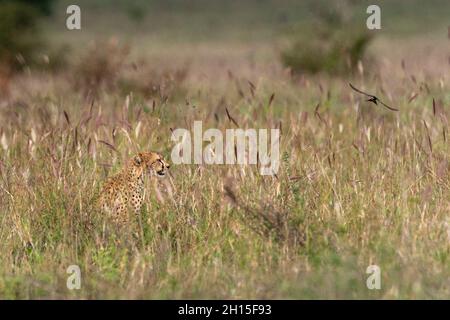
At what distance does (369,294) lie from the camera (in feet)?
16.1

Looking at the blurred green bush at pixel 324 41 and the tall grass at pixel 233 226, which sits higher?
the blurred green bush at pixel 324 41

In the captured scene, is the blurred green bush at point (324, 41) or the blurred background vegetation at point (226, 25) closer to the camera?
the blurred green bush at point (324, 41)

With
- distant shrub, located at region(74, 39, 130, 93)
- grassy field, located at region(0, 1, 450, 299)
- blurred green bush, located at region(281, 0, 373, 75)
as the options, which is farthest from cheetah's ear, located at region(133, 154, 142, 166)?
blurred green bush, located at region(281, 0, 373, 75)

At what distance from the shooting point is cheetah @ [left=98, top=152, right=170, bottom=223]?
6.05 meters

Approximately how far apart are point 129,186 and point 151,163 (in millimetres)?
222

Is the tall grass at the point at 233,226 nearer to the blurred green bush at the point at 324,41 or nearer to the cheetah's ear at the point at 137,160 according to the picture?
the cheetah's ear at the point at 137,160

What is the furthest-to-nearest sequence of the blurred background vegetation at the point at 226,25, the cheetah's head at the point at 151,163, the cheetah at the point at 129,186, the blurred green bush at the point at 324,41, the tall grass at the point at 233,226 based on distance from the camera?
the blurred background vegetation at the point at 226,25 → the blurred green bush at the point at 324,41 → the cheetah's head at the point at 151,163 → the cheetah at the point at 129,186 → the tall grass at the point at 233,226

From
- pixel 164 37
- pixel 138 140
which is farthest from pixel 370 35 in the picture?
pixel 164 37

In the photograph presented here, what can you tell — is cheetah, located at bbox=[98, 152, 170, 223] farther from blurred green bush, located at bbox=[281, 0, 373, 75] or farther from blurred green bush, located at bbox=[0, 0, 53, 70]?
blurred green bush, located at bbox=[0, 0, 53, 70]

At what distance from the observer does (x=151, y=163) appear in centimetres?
628

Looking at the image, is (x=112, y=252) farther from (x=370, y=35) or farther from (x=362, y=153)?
(x=370, y=35)

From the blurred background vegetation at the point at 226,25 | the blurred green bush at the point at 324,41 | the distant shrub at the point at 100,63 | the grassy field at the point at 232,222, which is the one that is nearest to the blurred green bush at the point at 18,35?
the blurred background vegetation at the point at 226,25

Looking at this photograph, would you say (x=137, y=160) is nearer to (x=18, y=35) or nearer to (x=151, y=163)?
(x=151, y=163)

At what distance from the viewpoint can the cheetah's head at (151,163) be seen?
625 cm
